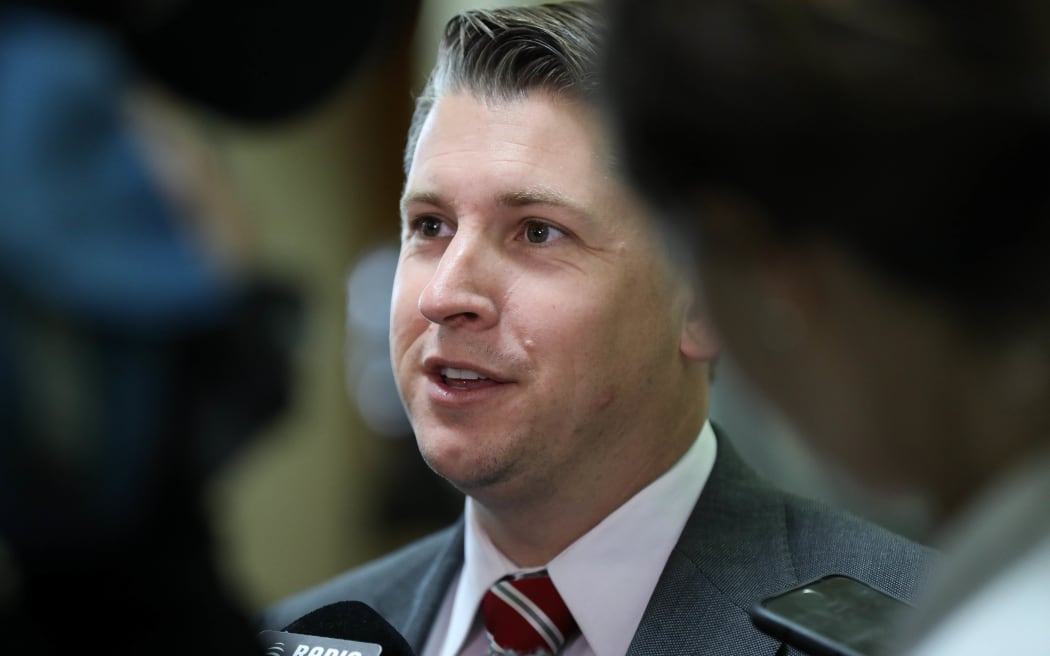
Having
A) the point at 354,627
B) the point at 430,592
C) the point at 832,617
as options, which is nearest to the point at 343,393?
the point at 430,592

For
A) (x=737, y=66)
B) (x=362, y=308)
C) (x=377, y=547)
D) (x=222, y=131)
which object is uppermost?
(x=737, y=66)

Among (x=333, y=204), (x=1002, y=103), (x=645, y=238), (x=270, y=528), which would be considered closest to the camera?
(x=1002, y=103)

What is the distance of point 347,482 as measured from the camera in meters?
4.22

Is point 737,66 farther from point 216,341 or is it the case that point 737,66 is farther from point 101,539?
point 101,539

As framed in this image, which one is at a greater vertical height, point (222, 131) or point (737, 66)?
point (737, 66)

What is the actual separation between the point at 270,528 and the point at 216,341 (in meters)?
3.19

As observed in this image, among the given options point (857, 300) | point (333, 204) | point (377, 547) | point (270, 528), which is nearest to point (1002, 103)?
point (857, 300)

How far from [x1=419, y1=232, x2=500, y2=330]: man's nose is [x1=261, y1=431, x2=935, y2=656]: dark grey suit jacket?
1.55 ft

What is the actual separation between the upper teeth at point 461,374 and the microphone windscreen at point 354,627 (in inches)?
17.2

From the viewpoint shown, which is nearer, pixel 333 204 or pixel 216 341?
pixel 216 341

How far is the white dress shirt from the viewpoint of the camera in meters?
1.84

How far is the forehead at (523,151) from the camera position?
192 centimetres

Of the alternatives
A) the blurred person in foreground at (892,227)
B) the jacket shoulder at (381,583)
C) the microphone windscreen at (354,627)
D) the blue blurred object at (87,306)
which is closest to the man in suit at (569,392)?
the jacket shoulder at (381,583)

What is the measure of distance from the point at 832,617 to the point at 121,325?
804 millimetres
